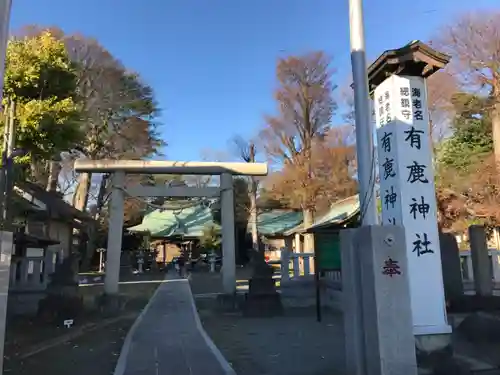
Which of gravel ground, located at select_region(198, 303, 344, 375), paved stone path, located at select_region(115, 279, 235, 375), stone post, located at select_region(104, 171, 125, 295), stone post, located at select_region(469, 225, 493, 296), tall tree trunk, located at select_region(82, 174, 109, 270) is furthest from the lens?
tall tree trunk, located at select_region(82, 174, 109, 270)

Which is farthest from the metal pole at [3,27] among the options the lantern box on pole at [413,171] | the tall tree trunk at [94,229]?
the tall tree trunk at [94,229]

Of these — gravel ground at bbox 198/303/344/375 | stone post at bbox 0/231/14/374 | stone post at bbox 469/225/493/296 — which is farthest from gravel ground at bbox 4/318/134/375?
stone post at bbox 469/225/493/296

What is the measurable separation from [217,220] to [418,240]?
92.3ft

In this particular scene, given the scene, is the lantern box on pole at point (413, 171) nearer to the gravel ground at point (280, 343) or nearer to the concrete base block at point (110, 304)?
the gravel ground at point (280, 343)

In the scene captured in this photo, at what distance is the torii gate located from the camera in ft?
44.9

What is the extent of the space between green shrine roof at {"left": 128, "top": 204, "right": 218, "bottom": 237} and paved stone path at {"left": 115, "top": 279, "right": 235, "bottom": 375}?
21244mm

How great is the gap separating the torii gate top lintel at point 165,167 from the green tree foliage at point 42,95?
3.52ft

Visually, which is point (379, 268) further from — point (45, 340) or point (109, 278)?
point (109, 278)

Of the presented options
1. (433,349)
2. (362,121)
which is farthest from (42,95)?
(433,349)

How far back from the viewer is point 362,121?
6.12 meters

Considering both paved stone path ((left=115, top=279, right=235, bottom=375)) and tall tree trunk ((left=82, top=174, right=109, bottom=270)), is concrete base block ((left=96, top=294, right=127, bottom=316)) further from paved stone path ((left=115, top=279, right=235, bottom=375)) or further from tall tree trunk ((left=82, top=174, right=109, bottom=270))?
tall tree trunk ((left=82, top=174, right=109, bottom=270))

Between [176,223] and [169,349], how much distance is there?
27333 millimetres

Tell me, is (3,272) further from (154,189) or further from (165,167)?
(154,189)

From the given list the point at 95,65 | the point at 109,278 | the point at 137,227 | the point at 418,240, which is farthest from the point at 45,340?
the point at 137,227
